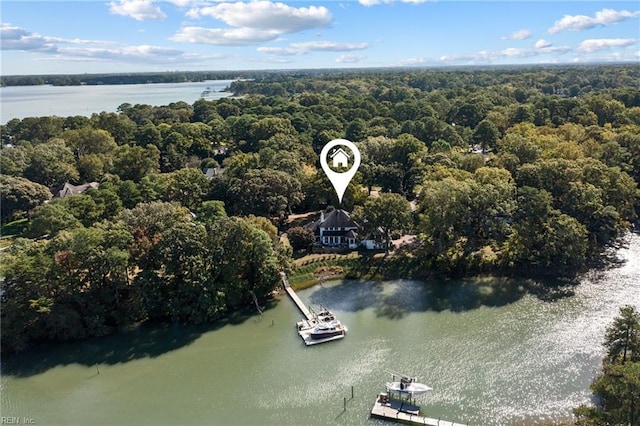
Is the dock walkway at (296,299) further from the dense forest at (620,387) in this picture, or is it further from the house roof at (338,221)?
the dense forest at (620,387)

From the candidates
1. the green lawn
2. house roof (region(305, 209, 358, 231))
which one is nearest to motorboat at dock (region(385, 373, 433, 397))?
house roof (region(305, 209, 358, 231))

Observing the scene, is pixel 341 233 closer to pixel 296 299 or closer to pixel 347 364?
pixel 296 299

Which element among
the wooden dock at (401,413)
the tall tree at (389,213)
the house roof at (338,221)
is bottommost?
the wooden dock at (401,413)

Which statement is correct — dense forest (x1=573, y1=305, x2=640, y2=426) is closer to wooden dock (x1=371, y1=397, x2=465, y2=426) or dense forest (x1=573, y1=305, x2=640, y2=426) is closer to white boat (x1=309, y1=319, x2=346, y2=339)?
wooden dock (x1=371, y1=397, x2=465, y2=426)

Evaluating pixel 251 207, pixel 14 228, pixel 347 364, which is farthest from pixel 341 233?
pixel 14 228

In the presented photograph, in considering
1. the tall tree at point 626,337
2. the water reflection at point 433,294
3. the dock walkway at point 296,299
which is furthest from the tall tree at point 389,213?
the tall tree at point 626,337

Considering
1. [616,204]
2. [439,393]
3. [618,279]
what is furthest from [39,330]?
[616,204]
